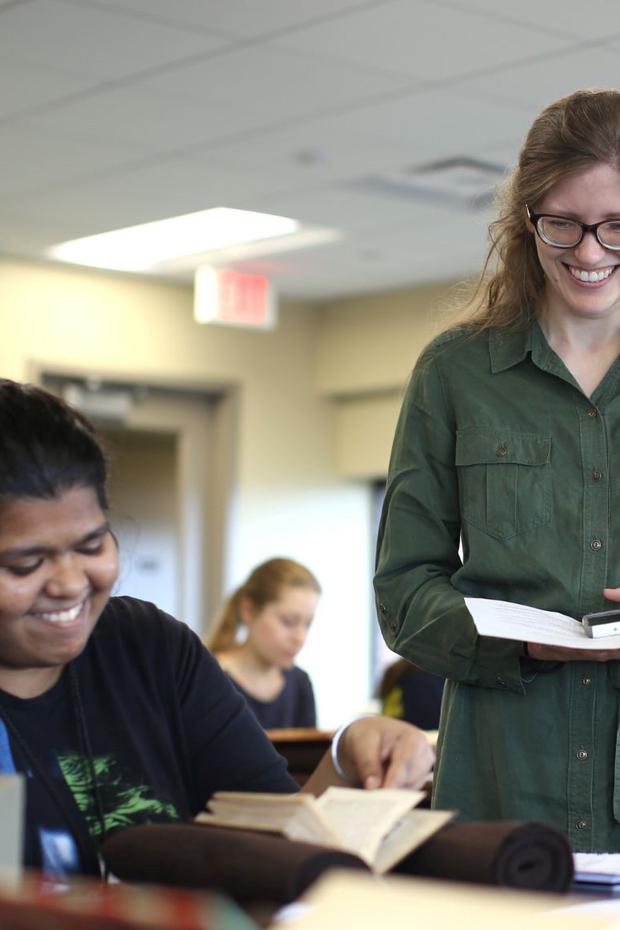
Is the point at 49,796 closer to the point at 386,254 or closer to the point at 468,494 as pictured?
the point at 468,494

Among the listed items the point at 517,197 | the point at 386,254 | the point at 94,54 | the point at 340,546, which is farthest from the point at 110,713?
the point at 340,546

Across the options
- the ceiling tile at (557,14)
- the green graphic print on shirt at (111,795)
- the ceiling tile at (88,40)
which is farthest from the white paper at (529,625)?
the ceiling tile at (88,40)

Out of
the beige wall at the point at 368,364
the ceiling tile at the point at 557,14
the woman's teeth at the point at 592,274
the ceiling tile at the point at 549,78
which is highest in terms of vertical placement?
the ceiling tile at the point at 557,14

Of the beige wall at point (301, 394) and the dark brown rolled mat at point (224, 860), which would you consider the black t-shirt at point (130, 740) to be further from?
the beige wall at point (301, 394)

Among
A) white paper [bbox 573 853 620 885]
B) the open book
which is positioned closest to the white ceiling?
white paper [bbox 573 853 620 885]

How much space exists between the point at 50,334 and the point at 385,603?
6192mm

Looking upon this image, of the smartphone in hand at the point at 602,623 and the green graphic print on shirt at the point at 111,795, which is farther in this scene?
the smartphone in hand at the point at 602,623

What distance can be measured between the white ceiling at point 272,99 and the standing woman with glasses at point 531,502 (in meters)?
2.39

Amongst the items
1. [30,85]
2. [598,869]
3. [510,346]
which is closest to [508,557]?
[510,346]

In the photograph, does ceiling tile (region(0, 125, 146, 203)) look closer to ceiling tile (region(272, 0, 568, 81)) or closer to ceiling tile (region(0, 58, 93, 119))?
ceiling tile (region(0, 58, 93, 119))

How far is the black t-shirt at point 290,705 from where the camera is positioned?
5324 mm

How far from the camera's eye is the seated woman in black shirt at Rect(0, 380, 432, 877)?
1706 mm

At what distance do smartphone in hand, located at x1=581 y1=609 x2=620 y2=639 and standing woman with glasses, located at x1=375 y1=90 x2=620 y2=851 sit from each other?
0.04 metres

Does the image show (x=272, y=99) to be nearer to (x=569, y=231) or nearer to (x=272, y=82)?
(x=272, y=82)
